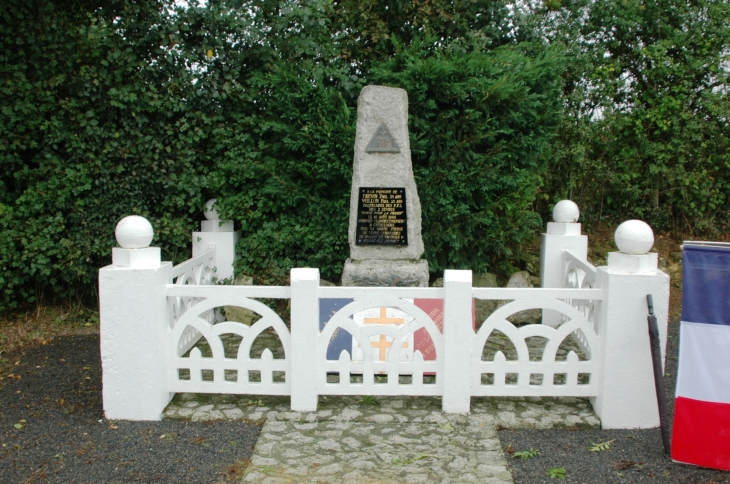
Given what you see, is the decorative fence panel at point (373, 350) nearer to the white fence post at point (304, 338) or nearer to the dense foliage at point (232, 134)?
the white fence post at point (304, 338)

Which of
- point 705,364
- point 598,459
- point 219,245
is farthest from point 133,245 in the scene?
point 705,364

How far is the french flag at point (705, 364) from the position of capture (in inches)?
128

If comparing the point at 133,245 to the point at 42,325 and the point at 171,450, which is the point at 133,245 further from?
the point at 42,325

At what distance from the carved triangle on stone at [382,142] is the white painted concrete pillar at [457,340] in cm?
190

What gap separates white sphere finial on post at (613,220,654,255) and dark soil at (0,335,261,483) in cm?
272

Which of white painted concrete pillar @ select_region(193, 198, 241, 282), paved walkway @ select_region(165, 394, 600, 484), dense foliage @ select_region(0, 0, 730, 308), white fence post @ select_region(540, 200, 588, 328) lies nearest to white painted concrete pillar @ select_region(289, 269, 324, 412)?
paved walkway @ select_region(165, 394, 600, 484)

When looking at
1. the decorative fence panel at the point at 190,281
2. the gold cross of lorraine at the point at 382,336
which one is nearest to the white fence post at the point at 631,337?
the gold cross of lorraine at the point at 382,336

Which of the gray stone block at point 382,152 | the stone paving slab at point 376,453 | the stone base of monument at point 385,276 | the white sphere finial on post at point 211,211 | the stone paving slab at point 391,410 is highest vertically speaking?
the gray stone block at point 382,152

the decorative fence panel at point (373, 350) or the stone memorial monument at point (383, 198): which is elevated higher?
the stone memorial monument at point (383, 198)

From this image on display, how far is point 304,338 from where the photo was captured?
3.94 metres

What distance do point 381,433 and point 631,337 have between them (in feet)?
5.74

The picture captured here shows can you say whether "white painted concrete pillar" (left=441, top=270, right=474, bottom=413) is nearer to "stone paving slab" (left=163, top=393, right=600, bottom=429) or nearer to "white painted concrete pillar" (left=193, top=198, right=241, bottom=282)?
"stone paving slab" (left=163, top=393, right=600, bottom=429)

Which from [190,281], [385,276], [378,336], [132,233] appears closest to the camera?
[132,233]

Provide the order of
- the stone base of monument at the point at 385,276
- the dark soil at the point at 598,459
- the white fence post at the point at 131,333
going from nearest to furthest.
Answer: the dark soil at the point at 598,459 → the white fence post at the point at 131,333 → the stone base of monument at the point at 385,276
